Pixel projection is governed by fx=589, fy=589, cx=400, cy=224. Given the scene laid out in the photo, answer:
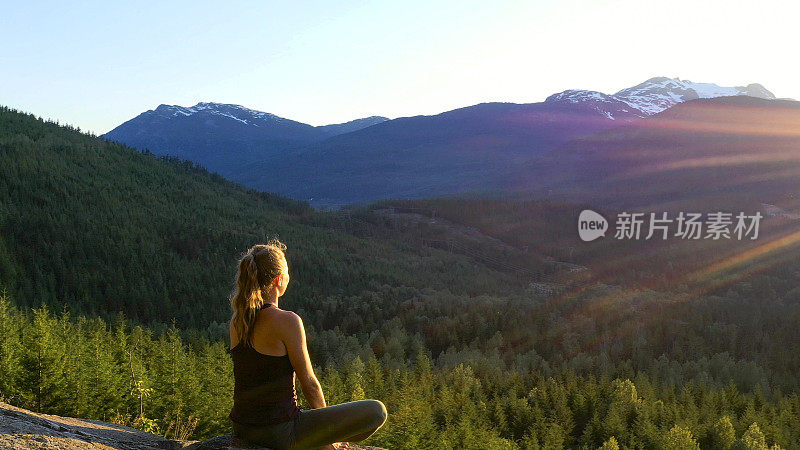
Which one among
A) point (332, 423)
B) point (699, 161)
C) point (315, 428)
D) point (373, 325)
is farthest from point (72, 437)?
point (699, 161)

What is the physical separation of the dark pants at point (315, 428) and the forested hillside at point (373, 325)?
3.50 meters

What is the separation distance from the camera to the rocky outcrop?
15.0ft

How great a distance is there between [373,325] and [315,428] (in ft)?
100

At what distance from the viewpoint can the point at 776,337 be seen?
99.5 feet

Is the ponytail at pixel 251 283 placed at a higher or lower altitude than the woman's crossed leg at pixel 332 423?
higher

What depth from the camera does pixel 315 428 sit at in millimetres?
4902

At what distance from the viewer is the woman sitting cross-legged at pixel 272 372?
464cm

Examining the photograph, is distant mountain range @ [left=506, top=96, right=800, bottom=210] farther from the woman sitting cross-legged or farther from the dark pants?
the woman sitting cross-legged

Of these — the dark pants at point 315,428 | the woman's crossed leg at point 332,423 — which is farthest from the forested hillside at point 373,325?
the woman's crossed leg at point 332,423

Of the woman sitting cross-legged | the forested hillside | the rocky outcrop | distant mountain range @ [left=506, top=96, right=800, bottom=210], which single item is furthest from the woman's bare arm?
distant mountain range @ [left=506, top=96, right=800, bottom=210]

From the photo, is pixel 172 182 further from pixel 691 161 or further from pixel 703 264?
pixel 691 161

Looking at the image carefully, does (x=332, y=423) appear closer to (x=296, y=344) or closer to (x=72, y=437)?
(x=296, y=344)

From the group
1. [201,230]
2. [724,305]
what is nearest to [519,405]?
[724,305]

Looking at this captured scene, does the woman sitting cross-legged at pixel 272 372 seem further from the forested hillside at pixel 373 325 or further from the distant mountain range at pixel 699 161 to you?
the distant mountain range at pixel 699 161
